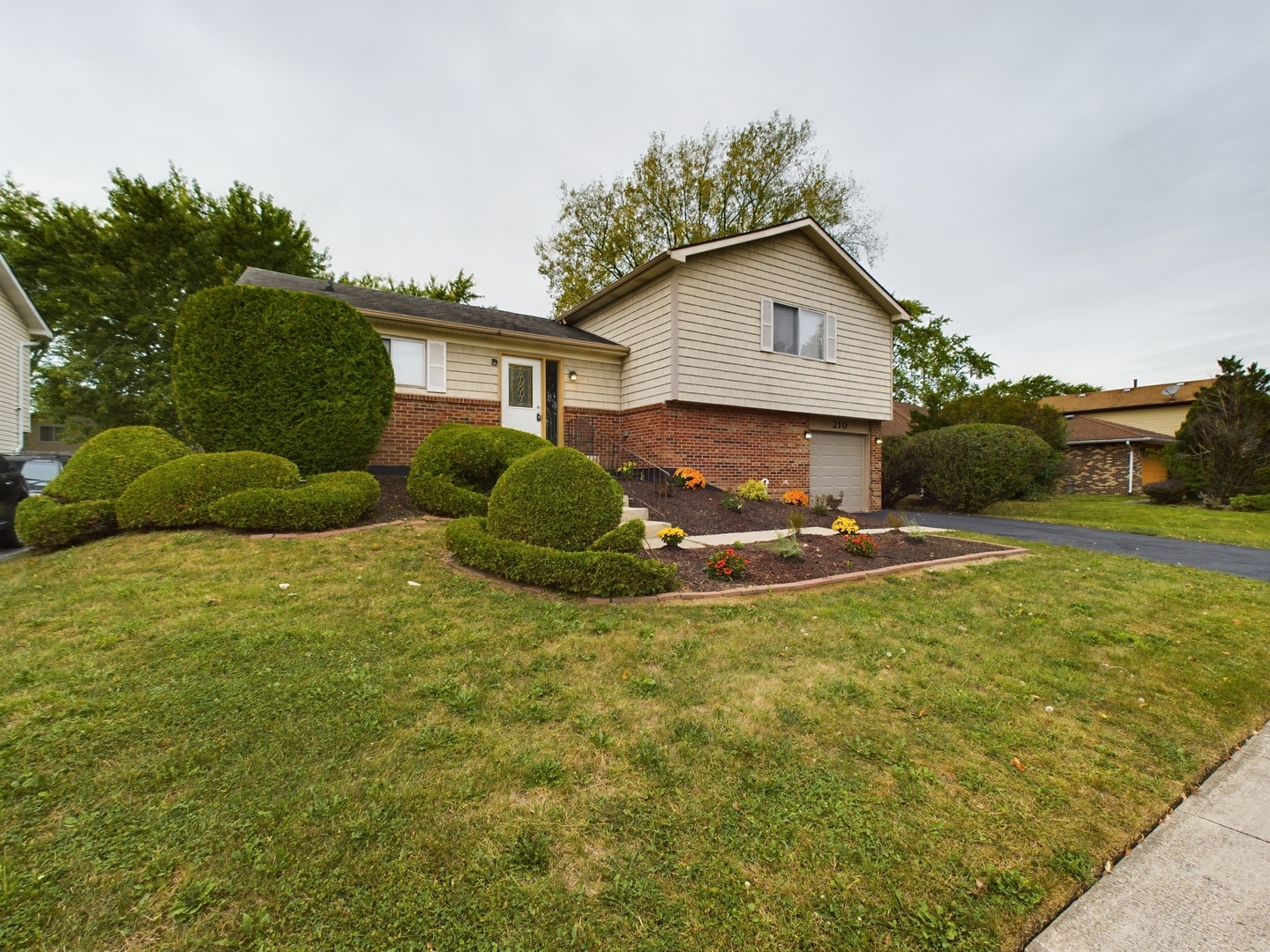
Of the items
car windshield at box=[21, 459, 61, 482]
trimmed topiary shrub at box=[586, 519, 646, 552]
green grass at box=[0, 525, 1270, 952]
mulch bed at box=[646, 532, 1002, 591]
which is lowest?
green grass at box=[0, 525, 1270, 952]

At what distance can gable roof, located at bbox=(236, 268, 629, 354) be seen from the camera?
30.5ft

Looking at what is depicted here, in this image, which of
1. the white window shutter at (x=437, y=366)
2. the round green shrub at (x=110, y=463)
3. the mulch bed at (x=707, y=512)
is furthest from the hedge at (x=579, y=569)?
the white window shutter at (x=437, y=366)

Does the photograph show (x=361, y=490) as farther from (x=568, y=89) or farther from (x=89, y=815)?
(x=568, y=89)

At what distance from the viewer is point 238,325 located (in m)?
6.74

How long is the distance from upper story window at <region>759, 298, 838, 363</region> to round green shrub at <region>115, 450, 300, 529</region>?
9.26 metres

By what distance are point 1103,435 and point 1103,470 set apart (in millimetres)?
1658

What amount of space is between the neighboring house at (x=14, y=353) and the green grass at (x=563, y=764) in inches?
536

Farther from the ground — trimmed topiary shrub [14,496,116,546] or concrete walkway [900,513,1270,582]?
trimmed topiary shrub [14,496,116,546]

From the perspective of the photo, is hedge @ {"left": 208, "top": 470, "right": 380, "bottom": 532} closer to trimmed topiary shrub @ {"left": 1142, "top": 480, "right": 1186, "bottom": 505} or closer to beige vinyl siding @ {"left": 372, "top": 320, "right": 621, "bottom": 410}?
beige vinyl siding @ {"left": 372, "top": 320, "right": 621, "bottom": 410}

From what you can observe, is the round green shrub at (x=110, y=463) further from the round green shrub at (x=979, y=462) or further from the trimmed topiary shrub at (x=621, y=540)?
the round green shrub at (x=979, y=462)

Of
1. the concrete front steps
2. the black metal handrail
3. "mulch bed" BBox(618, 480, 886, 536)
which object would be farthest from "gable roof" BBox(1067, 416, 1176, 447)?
the concrete front steps

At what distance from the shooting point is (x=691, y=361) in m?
9.71

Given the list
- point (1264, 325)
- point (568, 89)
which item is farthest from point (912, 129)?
point (1264, 325)

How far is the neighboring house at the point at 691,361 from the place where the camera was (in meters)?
9.58
